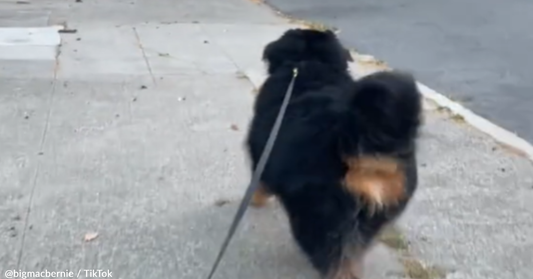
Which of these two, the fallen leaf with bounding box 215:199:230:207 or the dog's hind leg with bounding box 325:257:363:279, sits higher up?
the dog's hind leg with bounding box 325:257:363:279

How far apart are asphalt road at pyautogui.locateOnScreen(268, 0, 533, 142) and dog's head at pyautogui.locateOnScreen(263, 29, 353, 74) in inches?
135

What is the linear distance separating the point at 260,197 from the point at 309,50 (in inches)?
38.2

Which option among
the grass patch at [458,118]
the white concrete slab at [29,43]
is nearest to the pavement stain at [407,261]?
the grass patch at [458,118]

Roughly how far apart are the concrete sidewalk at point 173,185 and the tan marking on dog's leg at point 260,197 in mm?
62

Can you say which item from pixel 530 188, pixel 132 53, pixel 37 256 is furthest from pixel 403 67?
pixel 37 256

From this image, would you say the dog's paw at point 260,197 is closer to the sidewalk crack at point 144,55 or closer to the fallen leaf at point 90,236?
the fallen leaf at point 90,236

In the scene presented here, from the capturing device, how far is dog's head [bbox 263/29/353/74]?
5348 millimetres

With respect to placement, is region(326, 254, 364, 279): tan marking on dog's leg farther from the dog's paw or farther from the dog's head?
the dog's head

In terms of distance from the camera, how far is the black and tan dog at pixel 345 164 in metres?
4.28

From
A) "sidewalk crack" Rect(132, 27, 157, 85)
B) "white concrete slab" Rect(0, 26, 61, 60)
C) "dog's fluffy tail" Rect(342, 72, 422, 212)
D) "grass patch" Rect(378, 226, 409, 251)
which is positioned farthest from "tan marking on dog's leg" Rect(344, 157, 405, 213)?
"white concrete slab" Rect(0, 26, 61, 60)

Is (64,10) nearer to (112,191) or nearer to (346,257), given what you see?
(112,191)

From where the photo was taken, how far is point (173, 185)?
6.40 m

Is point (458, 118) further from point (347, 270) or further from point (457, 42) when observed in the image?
point (457, 42)

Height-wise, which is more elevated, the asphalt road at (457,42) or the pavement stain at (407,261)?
the pavement stain at (407,261)
